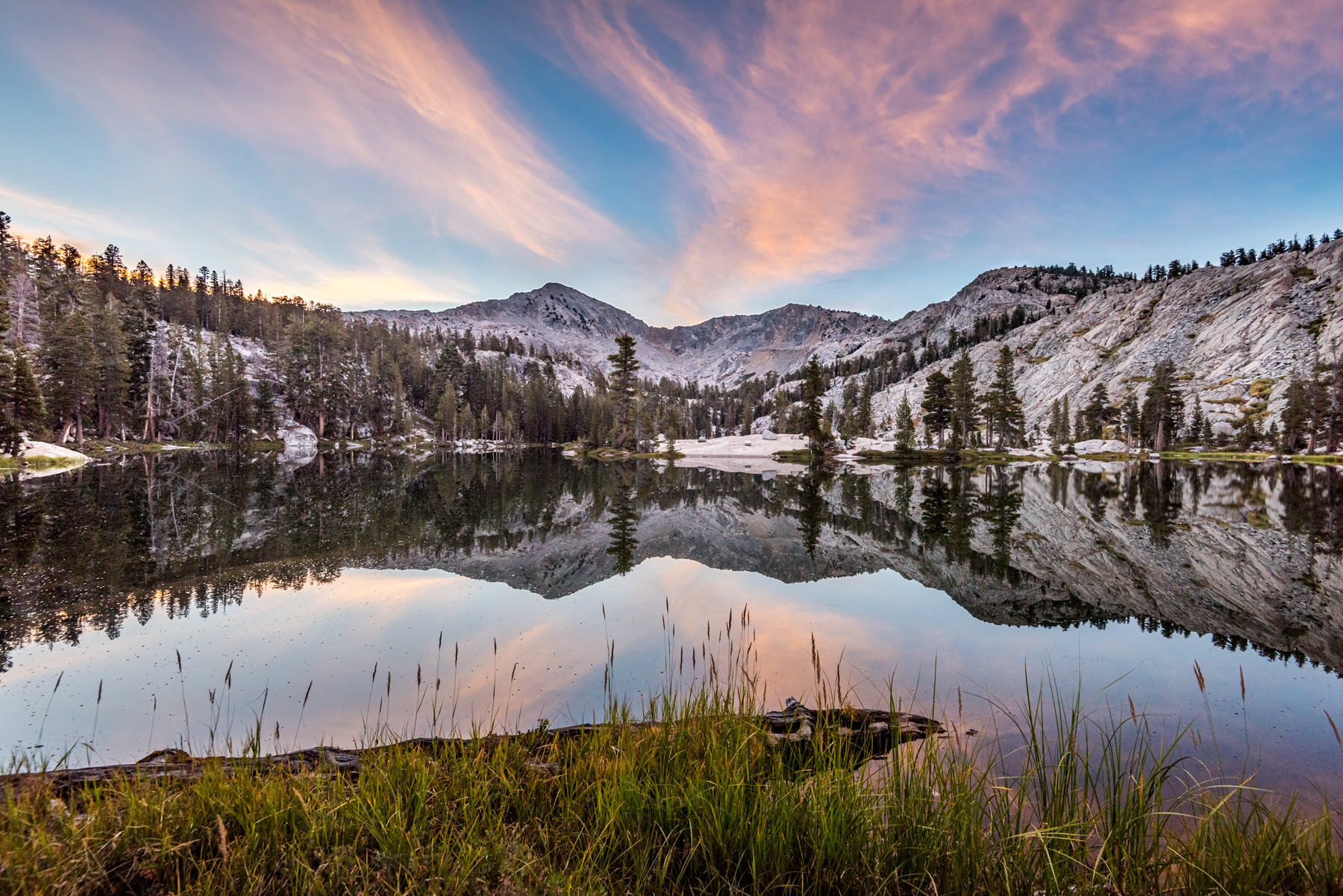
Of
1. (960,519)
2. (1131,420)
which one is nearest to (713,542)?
(960,519)

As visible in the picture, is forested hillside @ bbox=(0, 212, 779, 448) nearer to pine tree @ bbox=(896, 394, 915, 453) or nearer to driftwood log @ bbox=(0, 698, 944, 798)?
pine tree @ bbox=(896, 394, 915, 453)

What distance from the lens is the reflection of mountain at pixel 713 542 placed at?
13.1 m

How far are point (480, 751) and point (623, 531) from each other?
20781mm

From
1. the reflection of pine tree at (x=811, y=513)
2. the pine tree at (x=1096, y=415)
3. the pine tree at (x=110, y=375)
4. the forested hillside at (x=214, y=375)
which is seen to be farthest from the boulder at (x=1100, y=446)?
the pine tree at (x=110, y=375)

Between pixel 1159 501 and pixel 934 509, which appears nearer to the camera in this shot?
pixel 934 509

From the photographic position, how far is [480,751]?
5223mm

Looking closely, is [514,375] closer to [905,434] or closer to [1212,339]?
[905,434]

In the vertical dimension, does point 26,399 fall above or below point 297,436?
above

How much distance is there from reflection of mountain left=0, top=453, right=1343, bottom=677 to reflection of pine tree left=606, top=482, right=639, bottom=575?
0.15m

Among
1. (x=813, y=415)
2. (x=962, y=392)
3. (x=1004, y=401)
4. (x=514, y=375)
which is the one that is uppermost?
(x=514, y=375)

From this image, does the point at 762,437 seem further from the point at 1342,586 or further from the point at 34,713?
the point at 34,713

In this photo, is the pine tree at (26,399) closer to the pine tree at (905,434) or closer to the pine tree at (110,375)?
the pine tree at (110,375)

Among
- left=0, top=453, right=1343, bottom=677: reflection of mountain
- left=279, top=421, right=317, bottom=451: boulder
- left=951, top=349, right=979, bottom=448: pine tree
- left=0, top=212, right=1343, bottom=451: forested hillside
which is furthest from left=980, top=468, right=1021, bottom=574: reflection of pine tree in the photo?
left=279, top=421, right=317, bottom=451: boulder

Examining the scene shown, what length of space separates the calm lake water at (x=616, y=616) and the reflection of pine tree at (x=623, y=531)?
295 millimetres
